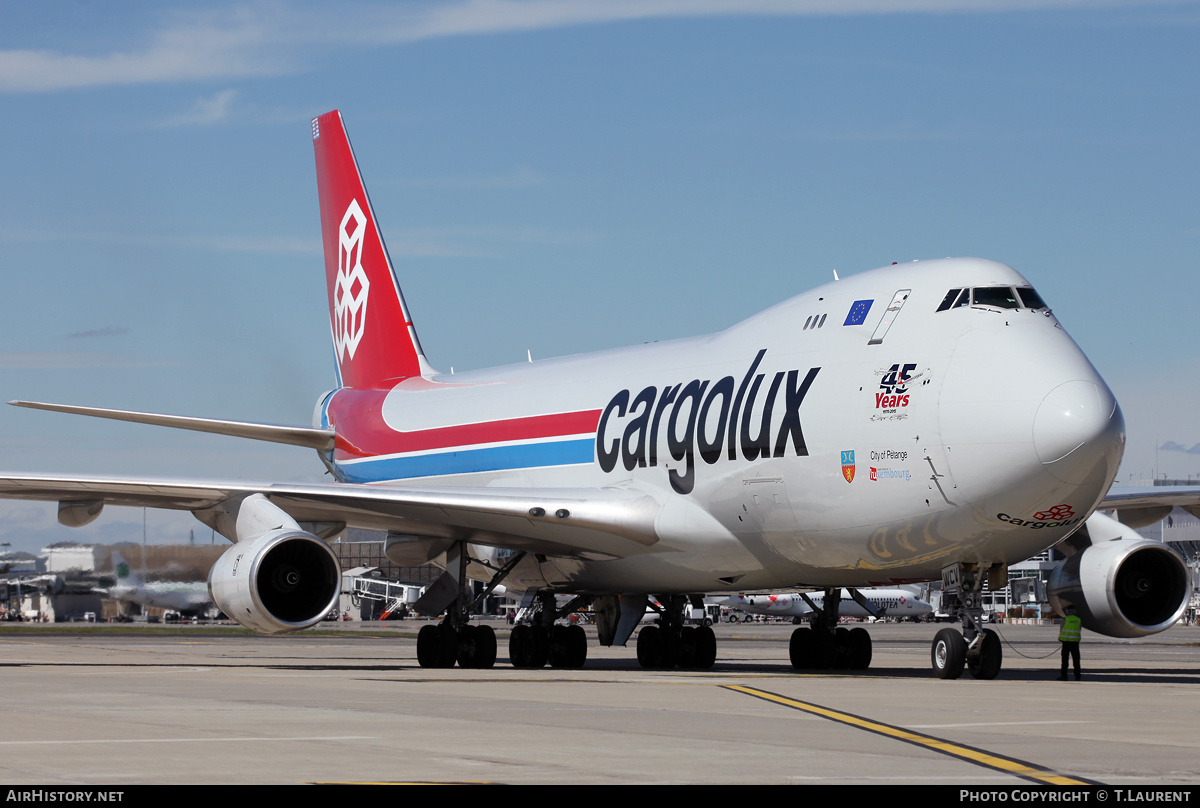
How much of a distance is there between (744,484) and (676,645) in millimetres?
5284

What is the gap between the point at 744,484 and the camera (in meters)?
20.2

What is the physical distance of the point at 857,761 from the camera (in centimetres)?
910

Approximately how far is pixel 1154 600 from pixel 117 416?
16.7 metres

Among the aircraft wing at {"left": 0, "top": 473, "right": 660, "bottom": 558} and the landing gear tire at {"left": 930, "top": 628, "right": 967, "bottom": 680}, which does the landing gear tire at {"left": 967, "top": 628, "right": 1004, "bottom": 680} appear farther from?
the aircraft wing at {"left": 0, "top": 473, "right": 660, "bottom": 558}

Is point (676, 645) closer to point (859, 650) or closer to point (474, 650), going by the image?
point (859, 650)

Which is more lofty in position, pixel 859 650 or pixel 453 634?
pixel 453 634

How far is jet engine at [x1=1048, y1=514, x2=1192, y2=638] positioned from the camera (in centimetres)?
2098

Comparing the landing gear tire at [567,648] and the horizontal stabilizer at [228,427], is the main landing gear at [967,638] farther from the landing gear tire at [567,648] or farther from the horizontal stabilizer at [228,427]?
the horizontal stabilizer at [228,427]

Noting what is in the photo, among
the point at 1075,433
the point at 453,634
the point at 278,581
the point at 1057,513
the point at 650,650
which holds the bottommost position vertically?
the point at 650,650

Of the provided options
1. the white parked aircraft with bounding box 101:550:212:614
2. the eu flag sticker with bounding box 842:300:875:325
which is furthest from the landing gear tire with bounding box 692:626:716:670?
the white parked aircraft with bounding box 101:550:212:614

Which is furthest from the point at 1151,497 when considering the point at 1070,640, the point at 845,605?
the point at 845,605
